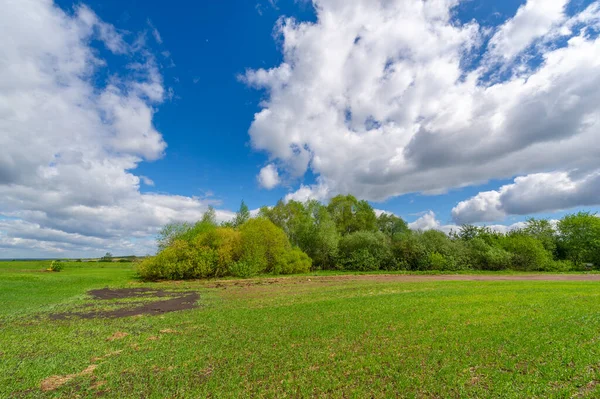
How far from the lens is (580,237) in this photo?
58.0m

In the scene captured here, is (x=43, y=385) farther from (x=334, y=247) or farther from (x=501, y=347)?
(x=334, y=247)

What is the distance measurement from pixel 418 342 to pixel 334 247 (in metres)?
51.2

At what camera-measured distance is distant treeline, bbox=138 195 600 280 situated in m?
43.2

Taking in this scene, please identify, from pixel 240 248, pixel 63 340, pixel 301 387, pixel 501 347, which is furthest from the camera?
pixel 240 248

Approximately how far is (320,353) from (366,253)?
5136 cm

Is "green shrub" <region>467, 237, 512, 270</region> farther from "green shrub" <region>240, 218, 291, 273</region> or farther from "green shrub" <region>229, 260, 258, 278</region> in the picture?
"green shrub" <region>229, 260, 258, 278</region>

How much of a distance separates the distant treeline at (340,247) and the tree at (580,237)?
0.14 metres

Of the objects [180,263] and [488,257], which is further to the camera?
[488,257]

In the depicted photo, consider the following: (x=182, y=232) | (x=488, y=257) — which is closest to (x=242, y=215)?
(x=182, y=232)

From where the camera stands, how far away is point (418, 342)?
358 inches

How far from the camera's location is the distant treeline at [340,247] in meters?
43.2

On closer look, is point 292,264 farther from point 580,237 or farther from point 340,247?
point 580,237

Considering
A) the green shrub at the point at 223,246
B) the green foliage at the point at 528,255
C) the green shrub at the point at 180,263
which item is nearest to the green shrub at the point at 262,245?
the green shrub at the point at 223,246

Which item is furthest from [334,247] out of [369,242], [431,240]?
[431,240]
